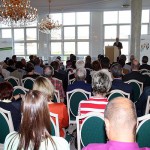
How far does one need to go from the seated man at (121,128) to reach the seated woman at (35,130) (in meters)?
0.39

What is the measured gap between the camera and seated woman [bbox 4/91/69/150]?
175cm

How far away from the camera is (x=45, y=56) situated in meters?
18.2

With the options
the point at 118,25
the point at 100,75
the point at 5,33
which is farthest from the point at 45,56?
the point at 100,75

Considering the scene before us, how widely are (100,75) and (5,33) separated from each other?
17.0 m

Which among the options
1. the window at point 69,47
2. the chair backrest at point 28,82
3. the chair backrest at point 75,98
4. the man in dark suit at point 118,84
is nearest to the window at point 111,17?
the window at point 69,47

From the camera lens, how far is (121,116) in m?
1.43

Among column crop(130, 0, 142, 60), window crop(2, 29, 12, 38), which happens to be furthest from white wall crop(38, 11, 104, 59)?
column crop(130, 0, 142, 60)

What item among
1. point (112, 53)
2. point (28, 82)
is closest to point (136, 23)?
point (112, 53)

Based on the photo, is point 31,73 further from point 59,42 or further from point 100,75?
point 59,42

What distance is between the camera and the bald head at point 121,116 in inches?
55.7

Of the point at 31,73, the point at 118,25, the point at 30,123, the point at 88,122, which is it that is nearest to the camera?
the point at 30,123

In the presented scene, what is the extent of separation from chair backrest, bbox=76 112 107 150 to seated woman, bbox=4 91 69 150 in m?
0.69

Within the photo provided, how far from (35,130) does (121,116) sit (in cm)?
65

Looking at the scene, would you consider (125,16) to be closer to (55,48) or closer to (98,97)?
(55,48)
